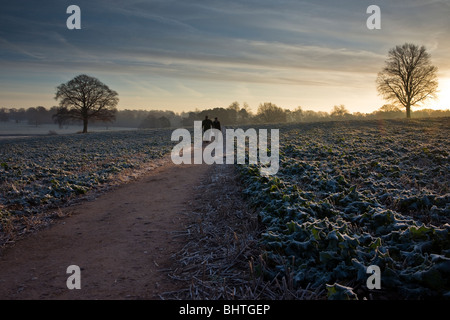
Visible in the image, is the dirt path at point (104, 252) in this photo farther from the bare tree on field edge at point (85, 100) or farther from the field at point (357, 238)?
the bare tree on field edge at point (85, 100)

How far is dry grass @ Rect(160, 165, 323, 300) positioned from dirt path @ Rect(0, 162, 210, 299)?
0.32 metres

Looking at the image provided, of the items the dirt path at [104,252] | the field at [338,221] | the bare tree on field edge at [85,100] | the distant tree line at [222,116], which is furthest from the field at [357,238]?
the distant tree line at [222,116]

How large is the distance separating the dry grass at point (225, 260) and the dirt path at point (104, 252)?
0.32 metres

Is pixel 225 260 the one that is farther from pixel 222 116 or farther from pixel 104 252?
pixel 222 116

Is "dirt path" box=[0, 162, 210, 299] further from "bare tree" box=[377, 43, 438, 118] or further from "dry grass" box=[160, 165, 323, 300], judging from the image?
"bare tree" box=[377, 43, 438, 118]

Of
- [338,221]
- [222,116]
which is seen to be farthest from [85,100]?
[338,221]

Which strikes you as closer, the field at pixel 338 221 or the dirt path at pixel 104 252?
the field at pixel 338 221

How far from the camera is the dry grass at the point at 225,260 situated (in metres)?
3.69

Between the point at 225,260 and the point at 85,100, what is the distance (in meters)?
59.7

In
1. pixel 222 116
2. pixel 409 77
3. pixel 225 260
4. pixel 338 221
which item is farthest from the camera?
pixel 222 116

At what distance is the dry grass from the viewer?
12.1ft

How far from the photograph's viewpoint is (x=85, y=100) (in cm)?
5456
